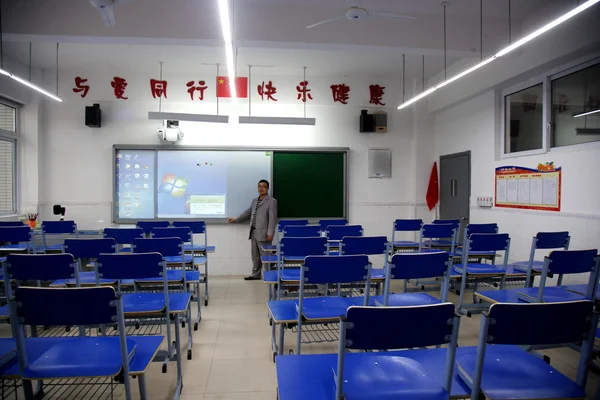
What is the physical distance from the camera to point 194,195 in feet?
20.0

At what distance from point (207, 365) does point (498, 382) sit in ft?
6.87

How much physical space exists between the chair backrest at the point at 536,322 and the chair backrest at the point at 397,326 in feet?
0.48

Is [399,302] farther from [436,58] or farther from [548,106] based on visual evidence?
[436,58]

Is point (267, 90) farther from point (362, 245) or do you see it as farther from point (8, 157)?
point (8, 157)

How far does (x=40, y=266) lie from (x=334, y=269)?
6.30ft

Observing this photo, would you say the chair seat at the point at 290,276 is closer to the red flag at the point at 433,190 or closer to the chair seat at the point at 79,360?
the chair seat at the point at 79,360

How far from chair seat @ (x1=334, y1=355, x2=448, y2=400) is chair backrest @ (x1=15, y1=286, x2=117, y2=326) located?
1.01 metres

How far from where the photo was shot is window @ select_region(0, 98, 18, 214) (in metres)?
5.47

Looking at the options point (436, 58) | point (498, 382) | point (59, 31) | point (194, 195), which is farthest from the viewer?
point (194, 195)

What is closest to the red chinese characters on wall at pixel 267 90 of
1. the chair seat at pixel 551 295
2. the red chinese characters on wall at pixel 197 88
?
the red chinese characters on wall at pixel 197 88

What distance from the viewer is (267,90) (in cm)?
621

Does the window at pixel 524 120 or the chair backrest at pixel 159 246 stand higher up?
the window at pixel 524 120

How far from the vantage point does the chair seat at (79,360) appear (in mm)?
1493

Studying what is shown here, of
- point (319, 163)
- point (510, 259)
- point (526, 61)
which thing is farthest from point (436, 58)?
point (510, 259)
